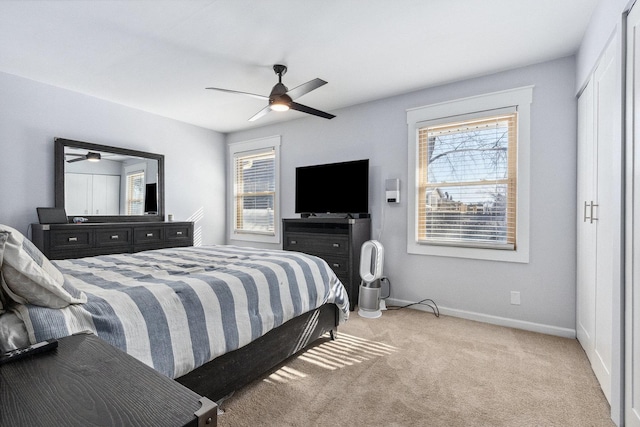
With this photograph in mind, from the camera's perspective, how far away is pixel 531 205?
304cm

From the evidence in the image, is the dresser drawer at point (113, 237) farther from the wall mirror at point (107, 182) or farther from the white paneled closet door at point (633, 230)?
the white paneled closet door at point (633, 230)

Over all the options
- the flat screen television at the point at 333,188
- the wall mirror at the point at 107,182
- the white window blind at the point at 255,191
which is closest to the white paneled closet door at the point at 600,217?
the flat screen television at the point at 333,188

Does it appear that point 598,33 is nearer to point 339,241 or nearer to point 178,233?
point 339,241

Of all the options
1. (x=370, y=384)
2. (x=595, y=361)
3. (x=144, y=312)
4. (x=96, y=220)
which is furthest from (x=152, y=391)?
(x=96, y=220)

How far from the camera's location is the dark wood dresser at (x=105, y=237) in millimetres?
3312

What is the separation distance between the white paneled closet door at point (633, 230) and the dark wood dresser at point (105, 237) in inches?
179

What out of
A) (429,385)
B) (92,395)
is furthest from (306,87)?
(92,395)

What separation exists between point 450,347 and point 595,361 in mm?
936

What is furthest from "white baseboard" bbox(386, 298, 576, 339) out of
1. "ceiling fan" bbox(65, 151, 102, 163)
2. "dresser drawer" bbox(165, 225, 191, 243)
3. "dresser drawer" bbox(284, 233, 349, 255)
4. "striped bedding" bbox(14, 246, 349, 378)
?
"ceiling fan" bbox(65, 151, 102, 163)

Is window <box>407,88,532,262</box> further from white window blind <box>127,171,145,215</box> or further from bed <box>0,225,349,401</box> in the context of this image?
white window blind <box>127,171,145,215</box>

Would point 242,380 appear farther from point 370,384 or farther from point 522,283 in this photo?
point 522,283

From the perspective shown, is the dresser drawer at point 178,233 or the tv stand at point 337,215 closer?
the tv stand at point 337,215

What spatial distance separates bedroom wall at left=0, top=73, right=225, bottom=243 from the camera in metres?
3.28

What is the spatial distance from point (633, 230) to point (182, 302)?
2242 millimetres
